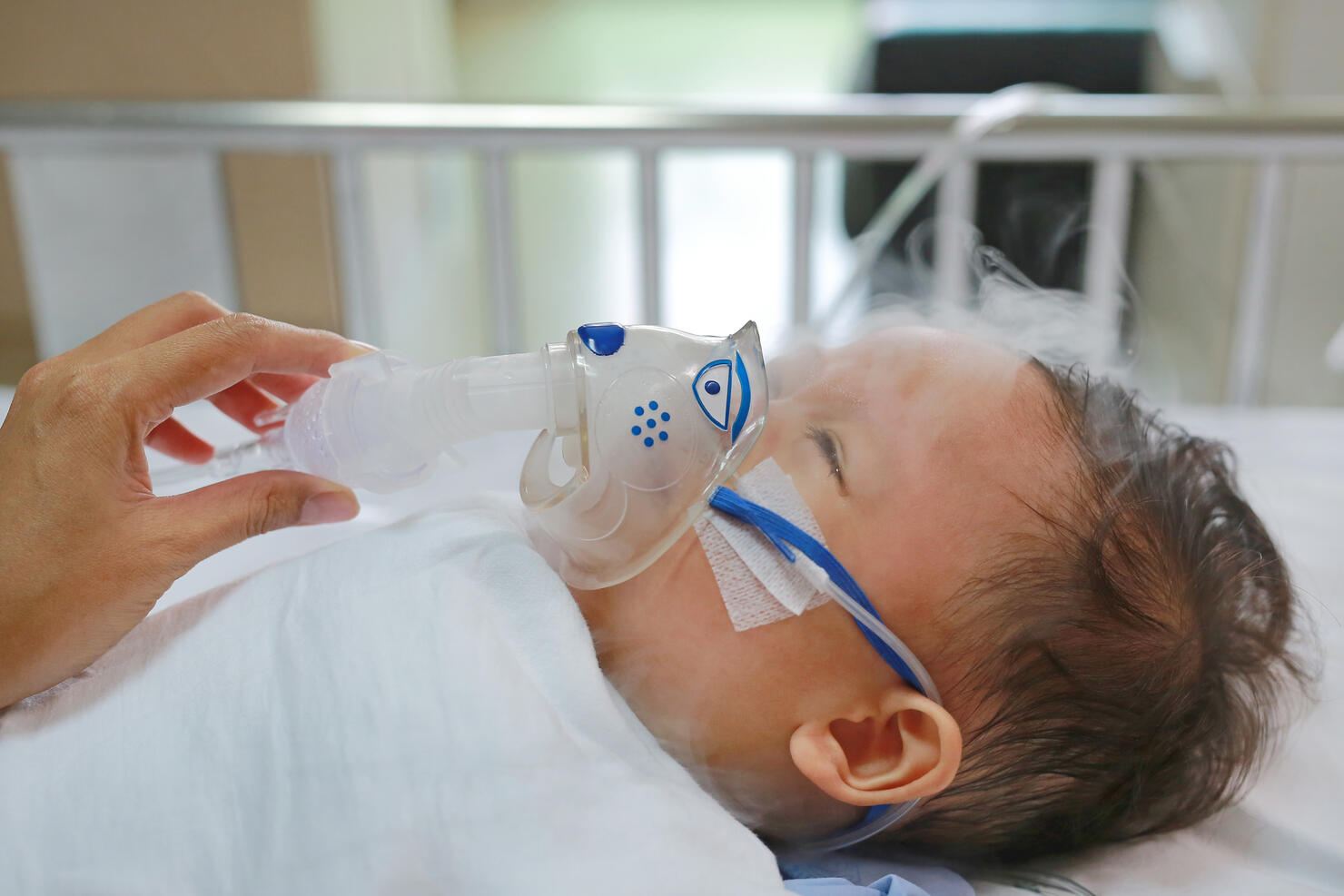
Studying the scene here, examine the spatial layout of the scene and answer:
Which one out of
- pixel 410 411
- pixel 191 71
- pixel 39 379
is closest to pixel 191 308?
pixel 39 379

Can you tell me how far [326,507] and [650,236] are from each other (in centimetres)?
96

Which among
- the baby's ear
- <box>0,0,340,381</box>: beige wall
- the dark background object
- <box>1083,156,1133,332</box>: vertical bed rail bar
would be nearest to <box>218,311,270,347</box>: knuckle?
the baby's ear

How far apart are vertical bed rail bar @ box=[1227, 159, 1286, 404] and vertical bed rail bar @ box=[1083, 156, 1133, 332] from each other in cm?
18

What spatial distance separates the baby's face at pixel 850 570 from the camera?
77 centimetres

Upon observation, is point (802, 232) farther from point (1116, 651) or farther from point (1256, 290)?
point (1116, 651)

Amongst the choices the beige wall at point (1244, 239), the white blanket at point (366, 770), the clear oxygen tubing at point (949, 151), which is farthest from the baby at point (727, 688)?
the beige wall at point (1244, 239)

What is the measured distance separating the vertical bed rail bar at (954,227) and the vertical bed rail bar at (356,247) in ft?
2.90

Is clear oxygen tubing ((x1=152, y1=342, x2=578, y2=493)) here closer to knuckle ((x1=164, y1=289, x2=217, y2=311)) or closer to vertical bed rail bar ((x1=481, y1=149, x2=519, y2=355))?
knuckle ((x1=164, y1=289, x2=217, y2=311))

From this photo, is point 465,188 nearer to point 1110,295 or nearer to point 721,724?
point 1110,295

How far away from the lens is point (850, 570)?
770 mm

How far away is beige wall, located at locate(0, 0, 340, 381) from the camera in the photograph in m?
2.40

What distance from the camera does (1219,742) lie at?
2.80 feet

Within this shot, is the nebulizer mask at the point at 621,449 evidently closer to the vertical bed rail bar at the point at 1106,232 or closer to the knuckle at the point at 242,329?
the knuckle at the point at 242,329

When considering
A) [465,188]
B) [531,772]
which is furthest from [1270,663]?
[465,188]
